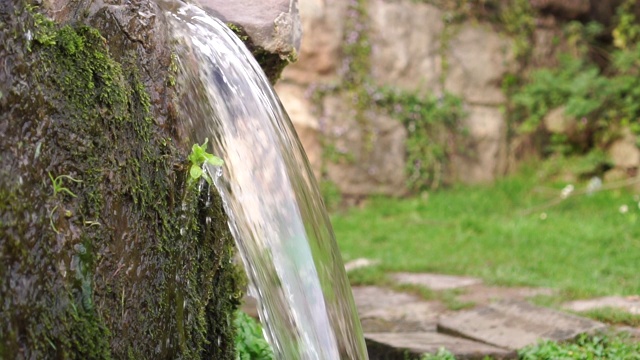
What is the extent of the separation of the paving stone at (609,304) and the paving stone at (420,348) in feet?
2.94

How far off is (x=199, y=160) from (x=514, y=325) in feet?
6.49

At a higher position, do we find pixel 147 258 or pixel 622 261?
pixel 147 258

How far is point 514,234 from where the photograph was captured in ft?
20.2

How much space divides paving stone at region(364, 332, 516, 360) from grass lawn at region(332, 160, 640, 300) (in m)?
1.24

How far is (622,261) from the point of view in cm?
521

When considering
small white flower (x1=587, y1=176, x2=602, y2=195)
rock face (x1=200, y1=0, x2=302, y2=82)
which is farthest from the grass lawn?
rock face (x1=200, y1=0, x2=302, y2=82)

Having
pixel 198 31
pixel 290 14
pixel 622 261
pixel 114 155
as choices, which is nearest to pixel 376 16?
pixel 622 261

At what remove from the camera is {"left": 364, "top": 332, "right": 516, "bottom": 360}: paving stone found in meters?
3.19

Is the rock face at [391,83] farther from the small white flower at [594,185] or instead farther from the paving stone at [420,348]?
the paving stone at [420,348]

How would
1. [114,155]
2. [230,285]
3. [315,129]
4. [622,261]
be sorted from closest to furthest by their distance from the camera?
[114,155]
[230,285]
[622,261]
[315,129]

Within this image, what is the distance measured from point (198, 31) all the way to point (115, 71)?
0.45 metres

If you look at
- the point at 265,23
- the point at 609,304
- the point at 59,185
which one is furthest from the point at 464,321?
the point at 59,185

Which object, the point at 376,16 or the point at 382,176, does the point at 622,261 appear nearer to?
the point at 382,176

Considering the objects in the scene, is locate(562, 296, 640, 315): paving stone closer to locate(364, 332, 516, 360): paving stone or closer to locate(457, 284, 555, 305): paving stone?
locate(457, 284, 555, 305): paving stone
